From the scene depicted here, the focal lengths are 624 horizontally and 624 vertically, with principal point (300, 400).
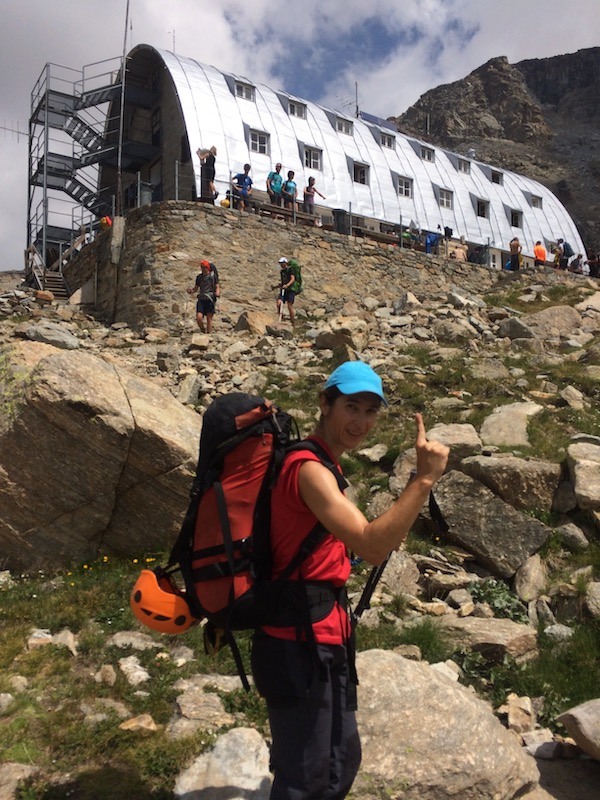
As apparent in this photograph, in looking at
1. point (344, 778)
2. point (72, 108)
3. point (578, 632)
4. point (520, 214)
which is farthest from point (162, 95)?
point (344, 778)

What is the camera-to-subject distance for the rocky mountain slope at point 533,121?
59.9 m

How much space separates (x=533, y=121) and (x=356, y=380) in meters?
73.9

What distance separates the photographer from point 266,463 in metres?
2.68

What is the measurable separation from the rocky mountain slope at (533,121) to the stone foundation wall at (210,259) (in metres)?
42.0

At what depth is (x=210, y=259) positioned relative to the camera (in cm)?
1856

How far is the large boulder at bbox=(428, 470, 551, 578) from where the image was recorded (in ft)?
22.5

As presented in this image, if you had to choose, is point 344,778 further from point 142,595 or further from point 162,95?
point 162,95

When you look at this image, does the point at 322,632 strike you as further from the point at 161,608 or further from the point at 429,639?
the point at 429,639

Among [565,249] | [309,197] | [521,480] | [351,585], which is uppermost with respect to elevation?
[565,249]

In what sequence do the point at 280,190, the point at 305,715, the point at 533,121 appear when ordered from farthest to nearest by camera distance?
the point at 533,121, the point at 280,190, the point at 305,715

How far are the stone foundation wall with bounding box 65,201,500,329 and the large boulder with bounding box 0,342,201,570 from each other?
11239 mm

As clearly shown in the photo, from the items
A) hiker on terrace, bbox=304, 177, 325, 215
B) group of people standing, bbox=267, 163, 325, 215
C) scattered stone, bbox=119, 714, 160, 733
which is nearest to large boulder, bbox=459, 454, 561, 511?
scattered stone, bbox=119, 714, 160, 733

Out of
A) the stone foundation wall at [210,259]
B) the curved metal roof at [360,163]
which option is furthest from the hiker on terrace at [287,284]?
the curved metal roof at [360,163]

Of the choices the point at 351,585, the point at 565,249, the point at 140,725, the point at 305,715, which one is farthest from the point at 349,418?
the point at 565,249
